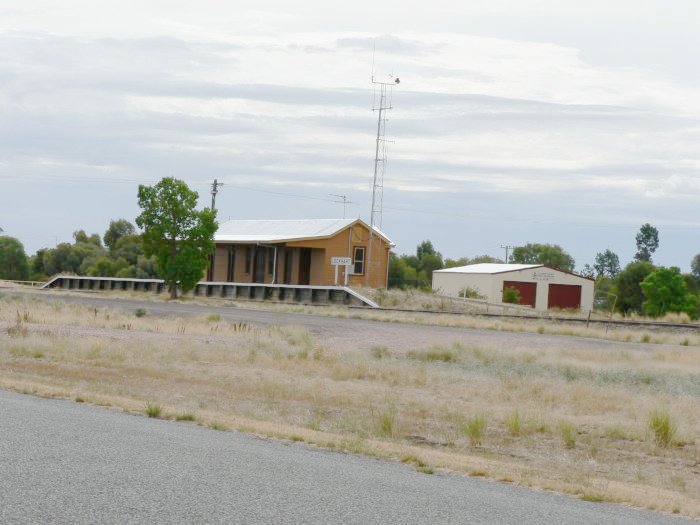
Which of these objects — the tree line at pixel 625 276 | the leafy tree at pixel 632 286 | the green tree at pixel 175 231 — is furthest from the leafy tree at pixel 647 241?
the green tree at pixel 175 231

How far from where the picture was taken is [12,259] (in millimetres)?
111500

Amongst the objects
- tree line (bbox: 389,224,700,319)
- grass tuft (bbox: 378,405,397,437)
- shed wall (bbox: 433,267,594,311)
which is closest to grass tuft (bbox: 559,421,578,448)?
grass tuft (bbox: 378,405,397,437)

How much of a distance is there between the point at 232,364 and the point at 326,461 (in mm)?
13984

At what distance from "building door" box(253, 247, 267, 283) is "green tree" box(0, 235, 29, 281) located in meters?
51.2

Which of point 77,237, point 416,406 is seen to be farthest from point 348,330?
point 77,237

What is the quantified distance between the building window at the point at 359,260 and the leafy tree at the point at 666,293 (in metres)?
27.0

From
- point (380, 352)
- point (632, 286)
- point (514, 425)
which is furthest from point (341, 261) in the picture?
point (514, 425)

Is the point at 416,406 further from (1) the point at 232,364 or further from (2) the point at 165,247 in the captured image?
(2) the point at 165,247

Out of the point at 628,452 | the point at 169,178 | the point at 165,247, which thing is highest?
the point at 169,178

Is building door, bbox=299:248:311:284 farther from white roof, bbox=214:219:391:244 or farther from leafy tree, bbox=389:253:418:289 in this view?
leafy tree, bbox=389:253:418:289

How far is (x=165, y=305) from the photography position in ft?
162

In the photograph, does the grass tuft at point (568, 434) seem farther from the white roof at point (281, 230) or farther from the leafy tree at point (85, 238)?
the leafy tree at point (85, 238)

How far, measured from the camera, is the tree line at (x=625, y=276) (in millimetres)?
82688

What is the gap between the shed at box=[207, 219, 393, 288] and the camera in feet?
212
